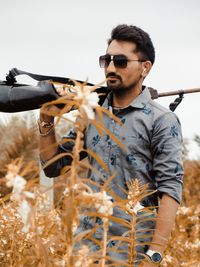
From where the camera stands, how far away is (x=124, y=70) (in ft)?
11.1

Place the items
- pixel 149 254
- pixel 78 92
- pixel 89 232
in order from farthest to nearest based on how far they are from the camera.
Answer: pixel 149 254, pixel 89 232, pixel 78 92

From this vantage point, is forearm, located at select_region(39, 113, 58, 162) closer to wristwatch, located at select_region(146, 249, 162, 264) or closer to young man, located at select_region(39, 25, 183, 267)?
young man, located at select_region(39, 25, 183, 267)

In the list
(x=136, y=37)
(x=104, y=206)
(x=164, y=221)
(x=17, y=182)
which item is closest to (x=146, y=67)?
(x=136, y=37)

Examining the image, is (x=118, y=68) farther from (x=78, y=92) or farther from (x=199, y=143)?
(x=199, y=143)

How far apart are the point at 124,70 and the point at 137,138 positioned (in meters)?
0.36

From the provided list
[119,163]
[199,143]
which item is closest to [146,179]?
[119,163]

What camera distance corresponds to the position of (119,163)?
3.28m

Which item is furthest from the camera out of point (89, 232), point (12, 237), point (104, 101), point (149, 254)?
point (104, 101)

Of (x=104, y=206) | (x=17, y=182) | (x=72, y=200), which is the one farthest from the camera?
(x=104, y=206)

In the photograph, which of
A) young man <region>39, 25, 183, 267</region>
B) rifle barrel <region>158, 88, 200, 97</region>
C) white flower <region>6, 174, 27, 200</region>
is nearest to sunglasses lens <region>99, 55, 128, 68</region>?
young man <region>39, 25, 183, 267</region>

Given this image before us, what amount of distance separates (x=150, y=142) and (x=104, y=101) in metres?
0.44

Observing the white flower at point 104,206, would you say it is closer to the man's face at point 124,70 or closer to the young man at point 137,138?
the young man at point 137,138

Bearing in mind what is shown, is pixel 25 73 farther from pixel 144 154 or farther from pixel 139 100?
pixel 144 154

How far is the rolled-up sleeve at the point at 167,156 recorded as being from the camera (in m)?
3.18
